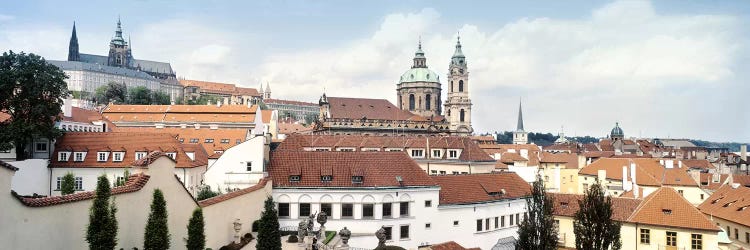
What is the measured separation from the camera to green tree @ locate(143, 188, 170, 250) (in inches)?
922

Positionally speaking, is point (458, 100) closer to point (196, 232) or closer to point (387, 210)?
point (387, 210)

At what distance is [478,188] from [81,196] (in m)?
32.3

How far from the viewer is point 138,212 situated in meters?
24.7

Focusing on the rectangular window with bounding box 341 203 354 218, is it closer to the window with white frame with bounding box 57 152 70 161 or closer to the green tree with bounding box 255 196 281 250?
the green tree with bounding box 255 196 281 250

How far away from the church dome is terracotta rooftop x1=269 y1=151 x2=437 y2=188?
121686 mm

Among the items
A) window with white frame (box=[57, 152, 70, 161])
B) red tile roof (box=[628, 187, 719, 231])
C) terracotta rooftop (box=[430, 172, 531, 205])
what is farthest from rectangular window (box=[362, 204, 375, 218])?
window with white frame (box=[57, 152, 70, 161])

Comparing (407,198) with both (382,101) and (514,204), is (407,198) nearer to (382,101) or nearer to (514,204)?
(514,204)

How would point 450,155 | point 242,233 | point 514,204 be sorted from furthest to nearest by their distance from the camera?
point 450,155 → point 514,204 → point 242,233

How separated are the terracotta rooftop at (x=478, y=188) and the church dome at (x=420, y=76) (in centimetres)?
11526

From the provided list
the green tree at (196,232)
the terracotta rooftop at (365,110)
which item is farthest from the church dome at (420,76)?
the green tree at (196,232)

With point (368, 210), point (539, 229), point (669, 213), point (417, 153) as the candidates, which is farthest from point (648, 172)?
point (539, 229)

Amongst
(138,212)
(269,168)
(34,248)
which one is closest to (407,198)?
(269,168)

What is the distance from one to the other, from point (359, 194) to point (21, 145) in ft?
87.0

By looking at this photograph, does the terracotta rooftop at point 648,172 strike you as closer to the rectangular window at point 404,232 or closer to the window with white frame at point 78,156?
the rectangular window at point 404,232
